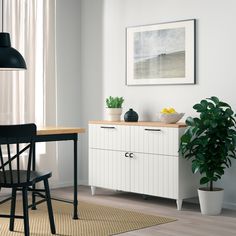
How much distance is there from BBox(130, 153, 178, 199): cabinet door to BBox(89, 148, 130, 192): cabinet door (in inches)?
4.1

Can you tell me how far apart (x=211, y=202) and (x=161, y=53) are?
1764 mm

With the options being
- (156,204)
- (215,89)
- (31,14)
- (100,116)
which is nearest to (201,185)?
(156,204)

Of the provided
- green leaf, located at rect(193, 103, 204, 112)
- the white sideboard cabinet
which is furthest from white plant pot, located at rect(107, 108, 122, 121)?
green leaf, located at rect(193, 103, 204, 112)

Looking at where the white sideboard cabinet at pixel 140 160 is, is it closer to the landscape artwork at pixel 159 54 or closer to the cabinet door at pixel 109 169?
the cabinet door at pixel 109 169

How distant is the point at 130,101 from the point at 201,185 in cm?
137

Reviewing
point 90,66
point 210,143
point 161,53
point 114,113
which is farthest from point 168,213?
point 90,66

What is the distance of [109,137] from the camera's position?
6227mm

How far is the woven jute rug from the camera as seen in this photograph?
4.74 m

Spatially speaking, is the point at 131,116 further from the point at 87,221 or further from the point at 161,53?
the point at 87,221

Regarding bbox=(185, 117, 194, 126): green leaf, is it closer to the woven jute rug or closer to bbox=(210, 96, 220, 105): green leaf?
bbox=(210, 96, 220, 105): green leaf

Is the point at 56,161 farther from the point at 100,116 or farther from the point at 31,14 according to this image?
the point at 31,14

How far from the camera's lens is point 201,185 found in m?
5.85

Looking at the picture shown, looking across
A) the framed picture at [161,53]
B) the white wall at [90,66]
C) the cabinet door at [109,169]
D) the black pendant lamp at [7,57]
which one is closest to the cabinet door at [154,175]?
the cabinet door at [109,169]

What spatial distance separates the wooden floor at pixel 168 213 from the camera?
472 cm
